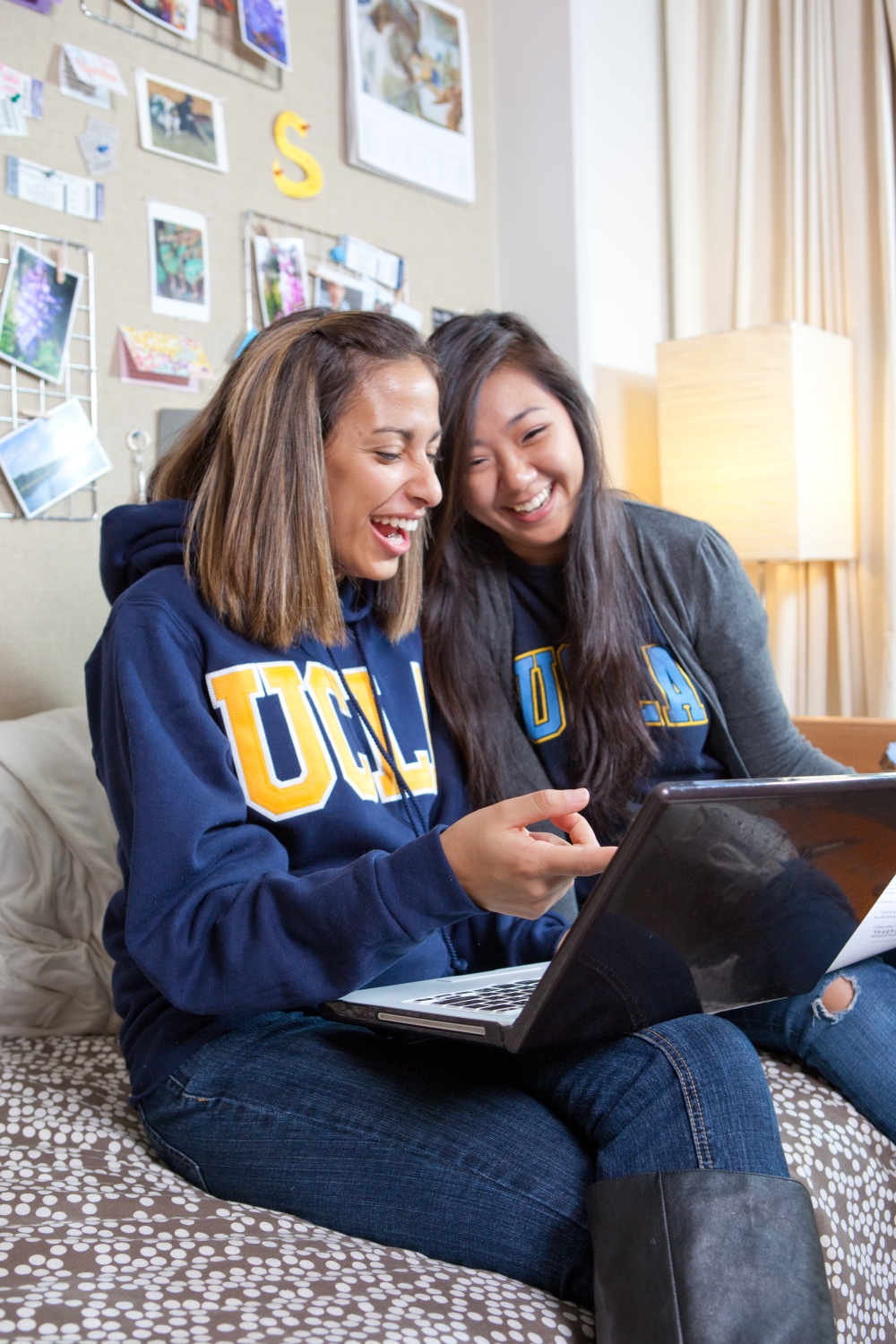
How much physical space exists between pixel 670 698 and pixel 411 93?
1.29m

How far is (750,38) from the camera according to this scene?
7.58ft

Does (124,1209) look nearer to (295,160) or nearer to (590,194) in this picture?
(295,160)

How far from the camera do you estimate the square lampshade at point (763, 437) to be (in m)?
1.98

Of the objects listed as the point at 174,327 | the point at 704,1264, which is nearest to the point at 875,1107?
the point at 704,1264

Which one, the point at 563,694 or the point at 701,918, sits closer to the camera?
the point at 701,918

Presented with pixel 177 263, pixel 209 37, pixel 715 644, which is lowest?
pixel 715 644

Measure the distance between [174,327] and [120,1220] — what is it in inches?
47.3

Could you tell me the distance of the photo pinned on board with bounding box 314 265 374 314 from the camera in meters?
1.84

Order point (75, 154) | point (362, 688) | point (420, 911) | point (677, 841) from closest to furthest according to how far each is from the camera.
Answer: point (677, 841) < point (420, 911) < point (362, 688) < point (75, 154)

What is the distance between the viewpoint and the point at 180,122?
64.1 inches

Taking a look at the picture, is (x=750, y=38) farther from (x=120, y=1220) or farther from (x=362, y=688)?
(x=120, y=1220)

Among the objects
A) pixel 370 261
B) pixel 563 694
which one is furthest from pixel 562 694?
pixel 370 261

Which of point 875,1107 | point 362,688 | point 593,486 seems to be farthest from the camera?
point 593,486

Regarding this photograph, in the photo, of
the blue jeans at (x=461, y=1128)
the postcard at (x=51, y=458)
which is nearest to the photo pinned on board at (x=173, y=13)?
the postcard at (x=51, y=458)
